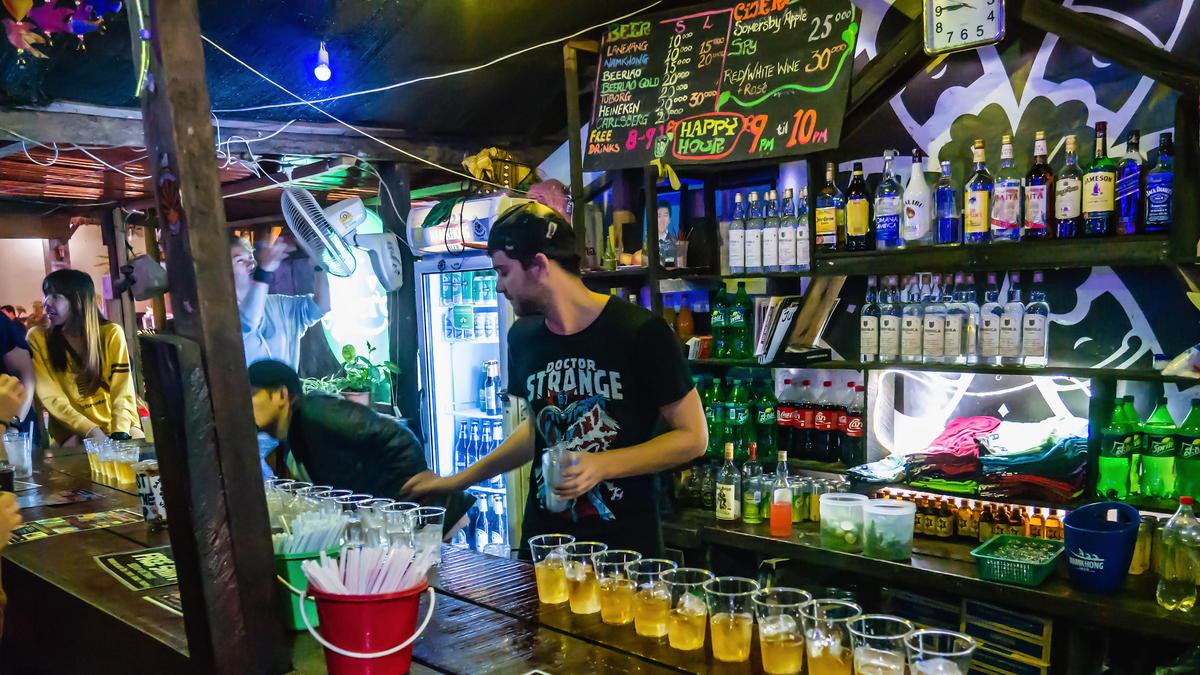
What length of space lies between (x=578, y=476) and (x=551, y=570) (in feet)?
1.46

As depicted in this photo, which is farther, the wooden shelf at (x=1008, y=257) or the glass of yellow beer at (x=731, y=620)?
the wooden shelf at (x=1008, y=257)

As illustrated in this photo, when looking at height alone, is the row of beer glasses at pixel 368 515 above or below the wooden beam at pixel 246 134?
below

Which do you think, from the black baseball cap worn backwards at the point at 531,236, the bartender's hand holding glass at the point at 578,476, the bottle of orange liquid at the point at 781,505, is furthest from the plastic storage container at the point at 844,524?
the black baseball cap worn backwards at the point at 531,236

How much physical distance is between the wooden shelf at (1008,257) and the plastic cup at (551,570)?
82.5 inches

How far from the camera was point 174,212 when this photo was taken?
1541 mm

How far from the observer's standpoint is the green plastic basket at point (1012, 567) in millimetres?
2865

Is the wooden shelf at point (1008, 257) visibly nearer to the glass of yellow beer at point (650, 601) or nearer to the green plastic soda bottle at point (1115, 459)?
the green plastic soda bottle at point (1115, 459)

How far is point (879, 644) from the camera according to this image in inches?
53.6

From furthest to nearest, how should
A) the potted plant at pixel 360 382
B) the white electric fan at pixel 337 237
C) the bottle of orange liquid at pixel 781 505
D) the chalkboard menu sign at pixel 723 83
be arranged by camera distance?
the potted plant at pixel 360 382, the white electric fan at pixel 337 237, the chalkboard menu sign at pixel 723 83, the bottle of orange liquid at pixel 781 505

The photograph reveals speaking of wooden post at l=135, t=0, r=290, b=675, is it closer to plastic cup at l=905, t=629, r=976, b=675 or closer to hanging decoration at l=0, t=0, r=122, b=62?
hanging decoration at l=0, t=0, r=122, b=62

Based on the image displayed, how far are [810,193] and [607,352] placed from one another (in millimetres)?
1543

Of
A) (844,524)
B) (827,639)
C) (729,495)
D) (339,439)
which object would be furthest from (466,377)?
(827,639)

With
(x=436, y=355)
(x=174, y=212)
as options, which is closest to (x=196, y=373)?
(x=174, y=212)

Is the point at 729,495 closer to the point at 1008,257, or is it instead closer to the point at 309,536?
the point at 1008,257
